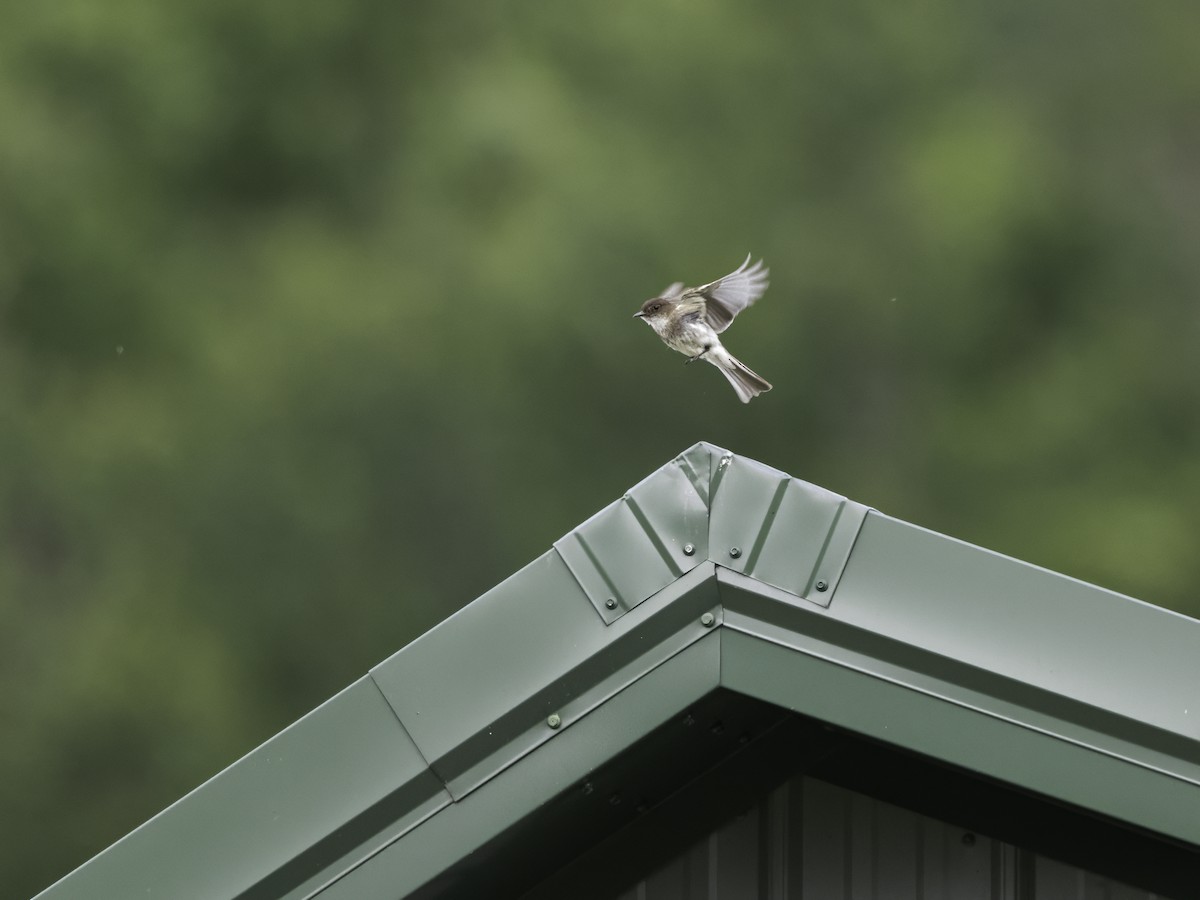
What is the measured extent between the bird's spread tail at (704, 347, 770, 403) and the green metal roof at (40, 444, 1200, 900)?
2728 mm

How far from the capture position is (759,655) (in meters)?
2.47

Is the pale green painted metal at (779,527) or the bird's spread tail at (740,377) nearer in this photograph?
the pale green painted metal at (779,527)

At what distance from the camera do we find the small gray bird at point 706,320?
16.5ft

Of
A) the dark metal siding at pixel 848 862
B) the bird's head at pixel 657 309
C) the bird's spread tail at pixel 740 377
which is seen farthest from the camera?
the bird's head at pixel 657 309

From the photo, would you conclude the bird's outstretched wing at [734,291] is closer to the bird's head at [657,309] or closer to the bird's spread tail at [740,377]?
the bird's spread tail at [740,377]

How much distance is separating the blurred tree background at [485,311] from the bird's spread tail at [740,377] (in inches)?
464

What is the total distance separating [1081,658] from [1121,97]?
20.8 metres

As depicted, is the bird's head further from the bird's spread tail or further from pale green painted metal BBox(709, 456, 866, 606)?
pale green painted metal BBox(709, 456, 866, 606)

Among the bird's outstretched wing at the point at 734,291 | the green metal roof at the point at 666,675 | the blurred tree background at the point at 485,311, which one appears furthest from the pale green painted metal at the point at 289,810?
the blurred tree background at the point at 485,311

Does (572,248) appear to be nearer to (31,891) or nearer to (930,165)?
(930,165)

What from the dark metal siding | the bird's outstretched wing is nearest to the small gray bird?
the bird's outstretched wing

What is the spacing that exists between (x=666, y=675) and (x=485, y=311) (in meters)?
17.2

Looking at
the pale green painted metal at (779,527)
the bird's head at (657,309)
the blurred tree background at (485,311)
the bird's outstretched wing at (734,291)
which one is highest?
the blurred tree background at (485,311)

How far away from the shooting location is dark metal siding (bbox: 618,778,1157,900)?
2.84 meters
